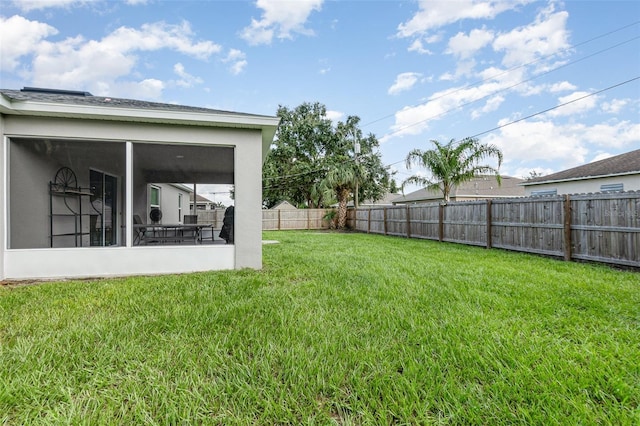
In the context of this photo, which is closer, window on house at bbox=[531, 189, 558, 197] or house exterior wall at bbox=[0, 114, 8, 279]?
house exterior wall at bbox=[0, 114, 8, 279]

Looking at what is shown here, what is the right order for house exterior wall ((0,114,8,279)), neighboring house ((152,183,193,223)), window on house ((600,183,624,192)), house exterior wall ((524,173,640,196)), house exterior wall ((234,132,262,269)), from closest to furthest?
house exterior wall ((0,114,8,279))
house exterior wall ((234,132,262,269))
house exterior wall ((524,173,640,196))
window on house ((600,183,624,192))
neighboring house ((152,183,193,223))

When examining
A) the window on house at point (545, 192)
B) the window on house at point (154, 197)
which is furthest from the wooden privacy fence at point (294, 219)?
the window on house at point (545, 192)

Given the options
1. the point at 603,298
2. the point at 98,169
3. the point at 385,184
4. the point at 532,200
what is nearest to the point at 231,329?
the point at 603,298

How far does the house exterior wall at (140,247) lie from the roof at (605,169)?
13288 mm

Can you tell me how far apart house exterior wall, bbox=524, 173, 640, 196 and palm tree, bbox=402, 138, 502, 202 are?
12.3ft

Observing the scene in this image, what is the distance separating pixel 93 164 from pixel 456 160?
12.2m

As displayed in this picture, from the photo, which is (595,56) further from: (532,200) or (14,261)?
(14,261)

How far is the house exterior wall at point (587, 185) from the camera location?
11.1 m

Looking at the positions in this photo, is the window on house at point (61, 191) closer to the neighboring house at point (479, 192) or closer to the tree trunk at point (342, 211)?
the tree trunk at point (342, 211)

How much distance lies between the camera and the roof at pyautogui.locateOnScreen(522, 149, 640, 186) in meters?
11.4

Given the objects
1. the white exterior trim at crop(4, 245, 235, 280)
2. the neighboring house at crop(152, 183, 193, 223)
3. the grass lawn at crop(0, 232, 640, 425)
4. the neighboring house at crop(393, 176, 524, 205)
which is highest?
the neighboring house at crop(393, 176, 524, 205)

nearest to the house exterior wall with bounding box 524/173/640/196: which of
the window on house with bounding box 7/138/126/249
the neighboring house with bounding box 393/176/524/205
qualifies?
the neighboring house with bounding box 393/176/524/205

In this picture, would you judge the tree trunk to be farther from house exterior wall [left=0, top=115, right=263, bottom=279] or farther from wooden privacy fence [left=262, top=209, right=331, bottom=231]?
house exterior wall [left=0, top=115, right=263, bottom=279]

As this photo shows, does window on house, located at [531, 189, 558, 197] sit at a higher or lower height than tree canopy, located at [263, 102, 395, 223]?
lower
